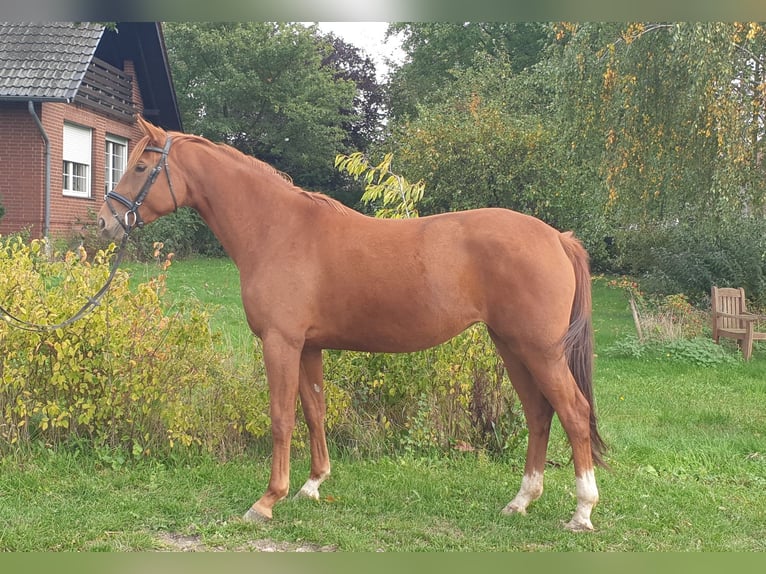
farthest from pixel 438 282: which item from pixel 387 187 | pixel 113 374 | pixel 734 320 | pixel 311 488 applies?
pixel 734 320

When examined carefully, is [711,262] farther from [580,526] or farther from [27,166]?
[27,166]

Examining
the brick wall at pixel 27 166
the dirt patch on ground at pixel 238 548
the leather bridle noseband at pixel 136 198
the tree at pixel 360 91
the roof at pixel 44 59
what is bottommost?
the dirt patch on ground at pixel 238 548

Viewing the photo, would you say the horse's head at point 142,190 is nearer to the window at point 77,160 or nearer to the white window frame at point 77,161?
the white window frame at point 77,161

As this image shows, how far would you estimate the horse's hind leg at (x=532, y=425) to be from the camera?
4207mm

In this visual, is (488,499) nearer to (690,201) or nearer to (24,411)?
(24,411)

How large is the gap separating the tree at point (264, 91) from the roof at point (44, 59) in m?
8.63

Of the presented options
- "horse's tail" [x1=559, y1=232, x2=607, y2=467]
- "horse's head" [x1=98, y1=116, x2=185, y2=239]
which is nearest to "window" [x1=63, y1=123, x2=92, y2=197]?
"horse's head" [x1=98, y1=116, x2=185, y2=239]

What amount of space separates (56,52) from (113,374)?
1482 cm

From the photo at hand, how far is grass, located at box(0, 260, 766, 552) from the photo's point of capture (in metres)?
3.72

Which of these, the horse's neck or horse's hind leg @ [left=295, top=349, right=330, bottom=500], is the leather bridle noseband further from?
horse's hind leg @ [left=295, top=349, right=330, bottom=500]

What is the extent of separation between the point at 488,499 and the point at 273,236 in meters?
2.22

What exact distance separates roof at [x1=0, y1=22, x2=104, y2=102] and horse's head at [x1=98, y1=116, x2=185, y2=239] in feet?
43.4

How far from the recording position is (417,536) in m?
3.82

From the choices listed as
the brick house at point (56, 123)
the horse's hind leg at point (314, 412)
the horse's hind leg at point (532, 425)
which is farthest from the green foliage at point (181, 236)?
the horse's hind leg at point (532, 425)
